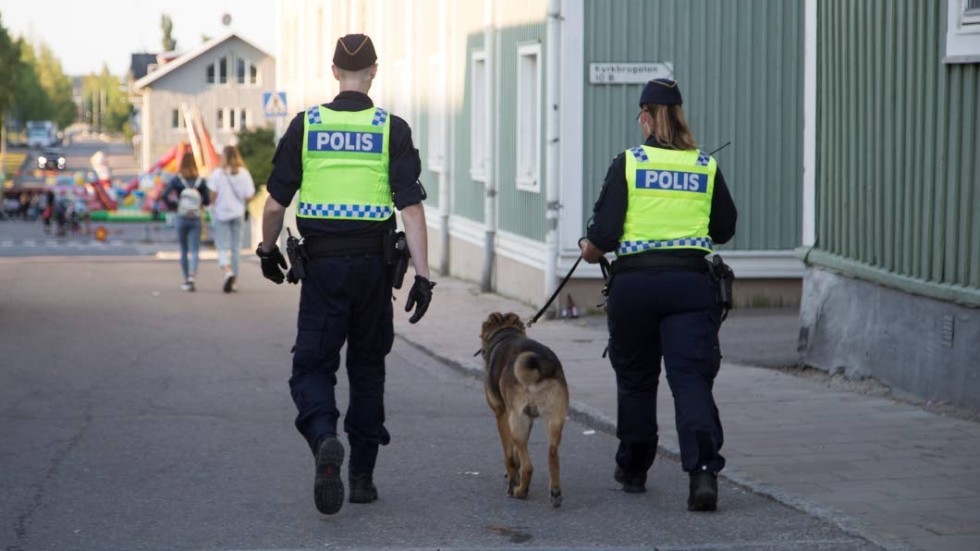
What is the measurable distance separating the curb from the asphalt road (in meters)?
0.05

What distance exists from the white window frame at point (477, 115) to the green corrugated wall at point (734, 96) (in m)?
5.14

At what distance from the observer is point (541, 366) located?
7.06 m

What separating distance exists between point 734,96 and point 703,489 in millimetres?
10165

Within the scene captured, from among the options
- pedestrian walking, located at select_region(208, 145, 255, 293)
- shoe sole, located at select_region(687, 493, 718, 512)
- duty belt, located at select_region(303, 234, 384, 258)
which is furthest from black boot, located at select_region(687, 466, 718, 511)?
pedestrian walking, located at select_region(208, 145, 255, 293)

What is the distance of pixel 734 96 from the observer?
16.6 metres

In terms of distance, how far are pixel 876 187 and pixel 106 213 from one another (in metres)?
73.6

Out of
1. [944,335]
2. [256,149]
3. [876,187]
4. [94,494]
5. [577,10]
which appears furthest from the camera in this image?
[256,149]

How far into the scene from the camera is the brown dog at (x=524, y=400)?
7082mm

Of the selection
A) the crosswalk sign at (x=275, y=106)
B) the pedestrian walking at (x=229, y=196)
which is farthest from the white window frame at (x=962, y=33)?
the crosswalk sign at (x=275, y=106)

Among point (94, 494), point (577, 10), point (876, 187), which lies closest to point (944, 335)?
point (876, 187)

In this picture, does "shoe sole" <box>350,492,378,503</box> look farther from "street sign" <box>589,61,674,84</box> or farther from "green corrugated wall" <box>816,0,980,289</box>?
"street sign" <box>589,61,674,84</box>

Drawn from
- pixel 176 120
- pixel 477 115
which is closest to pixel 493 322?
pixel 477 115

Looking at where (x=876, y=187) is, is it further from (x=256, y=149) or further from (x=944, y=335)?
(x=256, y=149)

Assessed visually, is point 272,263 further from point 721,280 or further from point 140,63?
point 140,63
